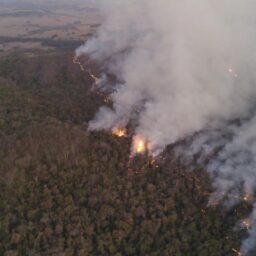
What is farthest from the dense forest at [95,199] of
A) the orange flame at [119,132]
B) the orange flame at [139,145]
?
the orange flame at [119,132]

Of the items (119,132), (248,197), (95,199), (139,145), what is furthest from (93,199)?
(248,197)

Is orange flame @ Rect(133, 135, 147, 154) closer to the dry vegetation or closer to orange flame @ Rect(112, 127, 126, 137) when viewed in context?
the dry vegetation

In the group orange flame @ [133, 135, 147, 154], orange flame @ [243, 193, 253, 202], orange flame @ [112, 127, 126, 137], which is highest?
orange flame @ [112, 127, 126, 137]

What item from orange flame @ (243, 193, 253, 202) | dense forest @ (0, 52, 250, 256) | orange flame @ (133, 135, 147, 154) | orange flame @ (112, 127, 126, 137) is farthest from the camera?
orange flame @ (112, 127, 126, 137)

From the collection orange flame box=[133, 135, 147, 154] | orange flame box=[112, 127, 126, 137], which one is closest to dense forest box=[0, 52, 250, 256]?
orange flame box=[133, 135, 147, 154]

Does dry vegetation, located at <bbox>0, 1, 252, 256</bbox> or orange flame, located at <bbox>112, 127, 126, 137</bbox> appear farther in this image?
orange flame, located at <bbox>112, 127, 126, 137</bbox>

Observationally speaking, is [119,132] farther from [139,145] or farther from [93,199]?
[93,199]

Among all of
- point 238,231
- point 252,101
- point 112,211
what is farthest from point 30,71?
point 238,231

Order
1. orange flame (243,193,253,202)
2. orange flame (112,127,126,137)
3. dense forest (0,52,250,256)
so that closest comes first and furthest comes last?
dense forest (0,52,250,256) → orange flame (243,193,253,202) → orange flame (112,127,126,137)
